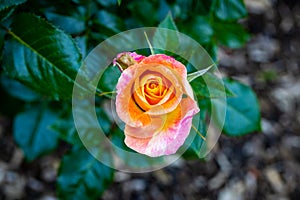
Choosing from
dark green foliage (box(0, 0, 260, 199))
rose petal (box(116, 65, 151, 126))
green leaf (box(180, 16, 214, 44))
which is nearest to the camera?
rose petal (box(116, 65, 151, 126))

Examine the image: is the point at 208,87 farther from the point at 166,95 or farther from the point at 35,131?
the point at 35,131

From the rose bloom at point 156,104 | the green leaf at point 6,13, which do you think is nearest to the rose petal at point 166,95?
the rose bloom at point 156,104

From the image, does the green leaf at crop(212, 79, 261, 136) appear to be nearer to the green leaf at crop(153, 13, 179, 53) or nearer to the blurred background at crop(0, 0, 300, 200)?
the green leaf at crop(153, 13, 179, 53)

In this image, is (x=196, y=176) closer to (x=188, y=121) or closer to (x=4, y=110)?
(x=4, y=110)

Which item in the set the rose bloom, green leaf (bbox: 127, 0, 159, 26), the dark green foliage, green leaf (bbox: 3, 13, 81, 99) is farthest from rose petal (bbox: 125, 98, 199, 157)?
green leaf (bbox: 127, 0, 159, 26)

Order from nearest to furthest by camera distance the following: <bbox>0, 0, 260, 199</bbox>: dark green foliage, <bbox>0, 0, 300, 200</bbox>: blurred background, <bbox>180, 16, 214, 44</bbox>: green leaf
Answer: <bbox>0, 0, 260, 199</bbox>: dark green foliage → <bbox>180, 16, 214, 44</bbox>: green leaf → <bbox>0, 0, 300, 200</bbox>: blurred background

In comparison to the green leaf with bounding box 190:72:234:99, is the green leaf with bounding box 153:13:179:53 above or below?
above

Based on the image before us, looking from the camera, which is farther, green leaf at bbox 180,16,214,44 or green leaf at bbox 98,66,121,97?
green leaf at bbox 180,16,214,44
